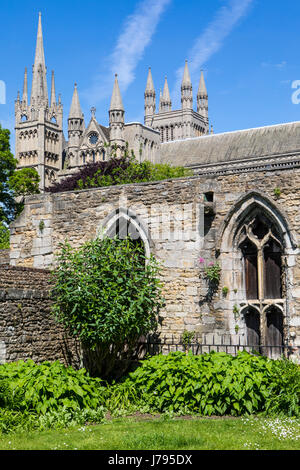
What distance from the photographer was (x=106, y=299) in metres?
10.5

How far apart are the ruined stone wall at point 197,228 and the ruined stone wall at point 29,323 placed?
5.99 feet

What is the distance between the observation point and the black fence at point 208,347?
425 inches

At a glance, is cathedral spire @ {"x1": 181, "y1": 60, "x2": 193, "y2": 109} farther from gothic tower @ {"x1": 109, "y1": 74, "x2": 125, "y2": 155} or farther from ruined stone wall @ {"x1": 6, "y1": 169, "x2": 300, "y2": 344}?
ruined stone wall @ {"x1": 6, "y1": 169, "x2": 300, "y2": 344}

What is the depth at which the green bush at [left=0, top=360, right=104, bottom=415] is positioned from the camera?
795 cm

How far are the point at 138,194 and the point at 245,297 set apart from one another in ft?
9.71

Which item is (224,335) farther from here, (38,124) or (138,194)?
(38,124)

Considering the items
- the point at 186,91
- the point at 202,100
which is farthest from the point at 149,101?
the point at 202,100

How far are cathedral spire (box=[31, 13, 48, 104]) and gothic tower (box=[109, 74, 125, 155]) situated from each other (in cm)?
1434

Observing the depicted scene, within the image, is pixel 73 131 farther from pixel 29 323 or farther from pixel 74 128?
pixel 29 323

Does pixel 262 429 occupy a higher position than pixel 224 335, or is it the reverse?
pixel 224 335

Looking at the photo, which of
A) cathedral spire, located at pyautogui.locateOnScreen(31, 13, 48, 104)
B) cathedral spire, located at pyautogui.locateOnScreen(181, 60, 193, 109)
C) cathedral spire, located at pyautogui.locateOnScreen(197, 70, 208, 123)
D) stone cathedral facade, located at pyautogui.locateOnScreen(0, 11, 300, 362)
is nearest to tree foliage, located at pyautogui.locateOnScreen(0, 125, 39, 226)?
stone cathedral facade, located at pyautogui.locateOnScreen(0, 11, 300, 362)

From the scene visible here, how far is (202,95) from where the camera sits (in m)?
109

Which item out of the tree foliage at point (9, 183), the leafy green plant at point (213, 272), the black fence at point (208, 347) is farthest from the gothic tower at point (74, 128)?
the leafy green plant at point (213, 272)
